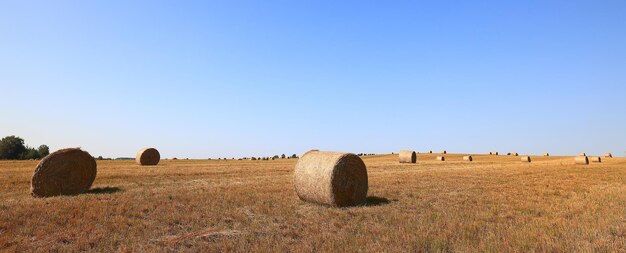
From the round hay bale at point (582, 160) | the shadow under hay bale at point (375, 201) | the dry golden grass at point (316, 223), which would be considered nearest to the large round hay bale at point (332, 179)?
the shadow under hay bale at point (375, 201)

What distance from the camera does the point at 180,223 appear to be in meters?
9.36

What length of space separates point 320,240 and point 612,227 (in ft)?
19.4

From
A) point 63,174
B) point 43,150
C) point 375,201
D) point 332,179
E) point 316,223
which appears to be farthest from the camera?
point 43,150

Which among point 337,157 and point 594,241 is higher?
point 337,157

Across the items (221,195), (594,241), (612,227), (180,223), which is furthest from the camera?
(221,195)

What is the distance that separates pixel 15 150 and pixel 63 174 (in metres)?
56.0

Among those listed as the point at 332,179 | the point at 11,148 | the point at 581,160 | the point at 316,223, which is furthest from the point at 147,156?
the point at 581,160

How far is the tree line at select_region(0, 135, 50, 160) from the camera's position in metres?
58.7

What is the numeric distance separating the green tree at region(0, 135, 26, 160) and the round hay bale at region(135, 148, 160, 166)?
35.5 metres

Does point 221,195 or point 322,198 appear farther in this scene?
point 221,195

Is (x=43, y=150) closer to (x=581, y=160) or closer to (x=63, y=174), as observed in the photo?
(x=63, y=174)

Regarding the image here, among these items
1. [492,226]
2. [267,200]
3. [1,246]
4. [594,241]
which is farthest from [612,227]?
[1,246]

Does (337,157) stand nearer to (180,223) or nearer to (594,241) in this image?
(180,223)

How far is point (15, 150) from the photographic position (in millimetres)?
59750
